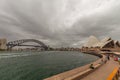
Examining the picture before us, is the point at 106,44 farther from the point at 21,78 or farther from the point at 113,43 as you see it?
the point at 21,78

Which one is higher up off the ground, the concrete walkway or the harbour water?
the concrete walkway

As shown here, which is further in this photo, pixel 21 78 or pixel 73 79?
pixel 21 78

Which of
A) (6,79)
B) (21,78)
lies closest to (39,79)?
(21,78)

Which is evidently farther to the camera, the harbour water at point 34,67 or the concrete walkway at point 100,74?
the harbour water at point 34,67

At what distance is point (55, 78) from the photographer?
8.88 m

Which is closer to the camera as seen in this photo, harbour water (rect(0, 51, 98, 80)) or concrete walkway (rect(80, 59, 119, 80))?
concrete walkway (rect(80, 59, 119, 80))

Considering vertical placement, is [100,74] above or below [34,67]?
above

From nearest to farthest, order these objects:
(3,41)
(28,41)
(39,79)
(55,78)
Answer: (55,78) < (39,79) < (3,41) < (28,41)

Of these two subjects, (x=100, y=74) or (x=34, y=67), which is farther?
(x=34, y=67)

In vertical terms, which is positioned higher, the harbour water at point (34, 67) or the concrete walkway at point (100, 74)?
the concrete walkway at point (100, 74)

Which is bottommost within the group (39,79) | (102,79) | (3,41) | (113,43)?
(39,79)

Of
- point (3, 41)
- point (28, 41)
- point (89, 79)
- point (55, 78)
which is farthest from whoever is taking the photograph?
point (28, 41)

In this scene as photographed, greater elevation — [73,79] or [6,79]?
[73,79]

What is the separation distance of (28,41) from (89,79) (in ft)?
639
